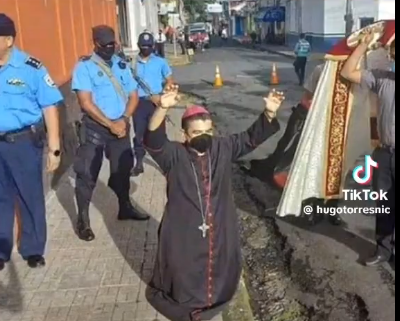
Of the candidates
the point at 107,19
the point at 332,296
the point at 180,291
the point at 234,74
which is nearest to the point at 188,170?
the point at 180,291

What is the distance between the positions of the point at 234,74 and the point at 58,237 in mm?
19687

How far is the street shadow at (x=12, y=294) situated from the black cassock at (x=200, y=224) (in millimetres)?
1068

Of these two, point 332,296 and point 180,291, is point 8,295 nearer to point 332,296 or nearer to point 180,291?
point 180,291

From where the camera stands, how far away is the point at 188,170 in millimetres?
3797

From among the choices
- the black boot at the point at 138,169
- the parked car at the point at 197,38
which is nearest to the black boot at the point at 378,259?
the black boot at the point at 138,169

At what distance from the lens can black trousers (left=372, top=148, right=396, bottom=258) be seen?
479cm

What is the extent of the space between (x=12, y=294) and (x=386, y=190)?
9.18 feet

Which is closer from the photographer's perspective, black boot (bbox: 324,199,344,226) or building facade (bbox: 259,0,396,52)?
black boot (bbox: 324,199,344,226)

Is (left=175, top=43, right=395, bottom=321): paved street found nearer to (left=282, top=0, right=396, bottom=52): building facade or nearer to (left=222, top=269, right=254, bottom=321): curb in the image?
(left=222, top=269, right=254, bottom=321): curb

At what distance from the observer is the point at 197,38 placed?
49906 mm

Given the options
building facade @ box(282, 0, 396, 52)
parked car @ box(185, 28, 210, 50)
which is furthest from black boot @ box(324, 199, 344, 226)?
parked car @ box(185, 28, 210, 50)

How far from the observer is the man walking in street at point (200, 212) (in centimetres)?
375

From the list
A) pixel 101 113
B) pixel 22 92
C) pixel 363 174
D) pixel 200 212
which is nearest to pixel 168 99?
pixel 200 212

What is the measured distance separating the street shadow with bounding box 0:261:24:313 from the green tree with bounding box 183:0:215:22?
84.9 m
